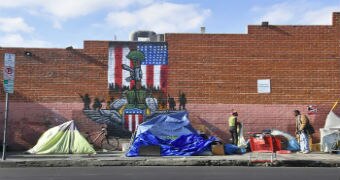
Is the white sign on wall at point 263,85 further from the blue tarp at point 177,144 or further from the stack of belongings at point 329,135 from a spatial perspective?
the blue tarp at point 177,144

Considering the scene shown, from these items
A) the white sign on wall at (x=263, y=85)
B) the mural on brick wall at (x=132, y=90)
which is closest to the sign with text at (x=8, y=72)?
the mural on brick wall at (x=132, y=90)

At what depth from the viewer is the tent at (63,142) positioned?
18844mm

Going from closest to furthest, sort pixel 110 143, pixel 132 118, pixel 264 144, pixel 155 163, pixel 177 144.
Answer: pixel 155 163 → pixel 177 144 → pixel 264 144 → pixel 110 143 → pixel 132 118

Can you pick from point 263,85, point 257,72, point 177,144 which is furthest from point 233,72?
point 177,144

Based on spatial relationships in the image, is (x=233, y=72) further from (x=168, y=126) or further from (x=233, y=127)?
(x=168, y=126)

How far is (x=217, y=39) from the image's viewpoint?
20312 mm

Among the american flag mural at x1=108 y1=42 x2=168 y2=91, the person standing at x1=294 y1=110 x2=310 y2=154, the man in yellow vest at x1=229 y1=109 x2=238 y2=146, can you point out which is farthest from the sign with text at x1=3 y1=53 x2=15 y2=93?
the person standing at x1=294 y1=110 x2=310 y2=154

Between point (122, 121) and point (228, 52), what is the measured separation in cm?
485

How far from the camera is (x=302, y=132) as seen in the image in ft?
62.7

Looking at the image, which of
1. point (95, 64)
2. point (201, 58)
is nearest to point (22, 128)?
point (95, 64)

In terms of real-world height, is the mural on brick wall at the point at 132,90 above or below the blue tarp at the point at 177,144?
above

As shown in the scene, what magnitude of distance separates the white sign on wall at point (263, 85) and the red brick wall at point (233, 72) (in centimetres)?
16

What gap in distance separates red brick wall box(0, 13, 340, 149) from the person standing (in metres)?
0.78

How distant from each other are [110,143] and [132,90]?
2.18m
